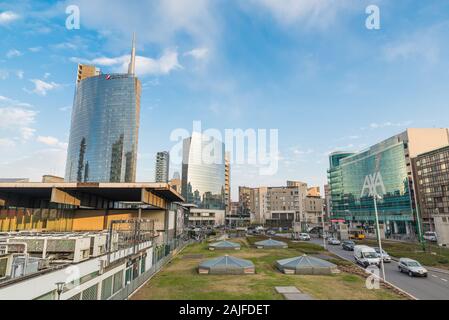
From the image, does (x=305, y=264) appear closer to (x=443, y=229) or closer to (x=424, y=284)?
(x=424, y=284)

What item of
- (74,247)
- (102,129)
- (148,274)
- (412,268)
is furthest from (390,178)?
(102,129)

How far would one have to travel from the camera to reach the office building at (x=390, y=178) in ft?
309

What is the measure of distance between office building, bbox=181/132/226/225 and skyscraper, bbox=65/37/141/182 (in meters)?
37.8

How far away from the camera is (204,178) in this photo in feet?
561

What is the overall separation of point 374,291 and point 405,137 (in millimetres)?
95678

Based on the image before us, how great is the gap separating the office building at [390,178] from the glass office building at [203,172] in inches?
3087

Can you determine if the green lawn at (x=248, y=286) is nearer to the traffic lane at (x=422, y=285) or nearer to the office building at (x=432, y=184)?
the traffic lane at (x=422, y=285)

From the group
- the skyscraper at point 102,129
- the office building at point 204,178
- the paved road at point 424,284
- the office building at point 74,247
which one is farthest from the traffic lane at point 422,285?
the skyscraper at point 102,129

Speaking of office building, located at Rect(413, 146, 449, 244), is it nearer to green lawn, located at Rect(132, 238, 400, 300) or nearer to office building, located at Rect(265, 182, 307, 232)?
office building, located at Rect(265, 182, 307, 232)

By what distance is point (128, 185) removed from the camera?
113ft

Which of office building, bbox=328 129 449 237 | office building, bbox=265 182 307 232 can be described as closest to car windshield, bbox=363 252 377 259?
office building, bbox=328 129 449 237

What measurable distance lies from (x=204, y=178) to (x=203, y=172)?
3921 mm

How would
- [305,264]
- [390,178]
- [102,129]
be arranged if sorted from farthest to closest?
1. [102,129]
2. [390,178]
3. [305,264]

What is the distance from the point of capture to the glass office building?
16725cm
